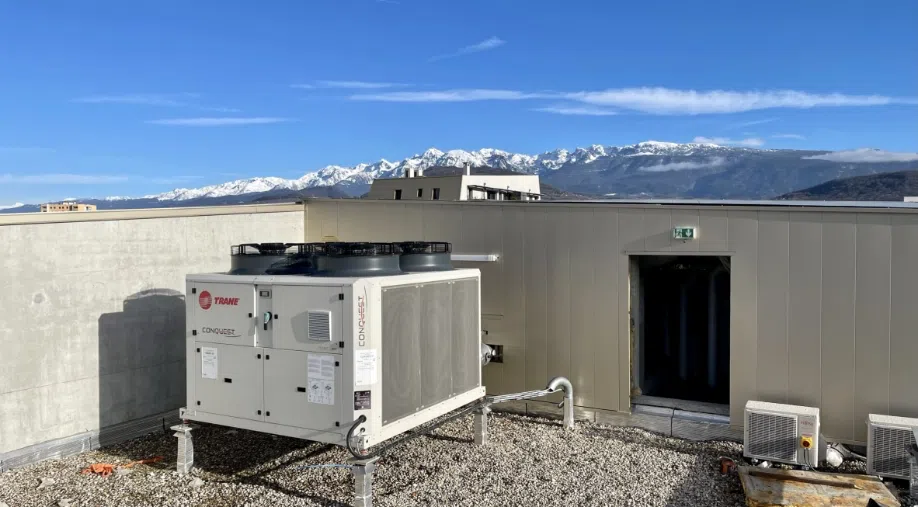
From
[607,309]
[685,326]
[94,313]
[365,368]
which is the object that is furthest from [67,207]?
[685,326]

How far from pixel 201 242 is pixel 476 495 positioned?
507 cm

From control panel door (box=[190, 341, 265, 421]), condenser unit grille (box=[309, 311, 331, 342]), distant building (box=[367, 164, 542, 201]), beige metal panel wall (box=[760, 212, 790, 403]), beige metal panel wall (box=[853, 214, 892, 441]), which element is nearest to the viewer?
condenser unit grille (box=[309, 311, 331, 342])

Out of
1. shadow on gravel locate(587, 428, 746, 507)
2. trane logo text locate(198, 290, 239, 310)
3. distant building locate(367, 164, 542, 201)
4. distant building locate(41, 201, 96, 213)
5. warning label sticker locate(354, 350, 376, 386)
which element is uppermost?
distant building locate(367, 164, 542, 201)

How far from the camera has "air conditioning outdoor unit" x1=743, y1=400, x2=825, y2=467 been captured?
6504mm

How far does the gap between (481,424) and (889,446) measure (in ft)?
14.1

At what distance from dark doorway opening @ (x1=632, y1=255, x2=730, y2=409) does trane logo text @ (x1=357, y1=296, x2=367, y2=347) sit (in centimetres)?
519

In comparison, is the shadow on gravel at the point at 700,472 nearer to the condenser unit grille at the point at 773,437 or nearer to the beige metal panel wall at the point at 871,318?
the condenser unit grille at the point at 773,437

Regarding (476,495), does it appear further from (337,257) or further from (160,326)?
(160,326)

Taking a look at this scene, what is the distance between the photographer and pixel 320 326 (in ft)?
18.0

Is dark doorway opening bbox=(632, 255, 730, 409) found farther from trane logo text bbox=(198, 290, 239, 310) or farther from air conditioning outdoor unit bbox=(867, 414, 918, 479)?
trane logo text bbox=(198, 290, 239, 310)

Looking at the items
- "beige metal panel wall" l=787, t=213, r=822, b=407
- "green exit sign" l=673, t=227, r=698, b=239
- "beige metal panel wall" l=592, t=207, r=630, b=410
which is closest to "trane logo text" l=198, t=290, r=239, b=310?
"beige metal panel wall" l=592, t=207, r=630, b=410

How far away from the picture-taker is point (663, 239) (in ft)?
25.3

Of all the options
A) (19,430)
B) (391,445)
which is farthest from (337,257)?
(19,430)

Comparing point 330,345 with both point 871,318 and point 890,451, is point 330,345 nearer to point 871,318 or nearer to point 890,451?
point 890,451
